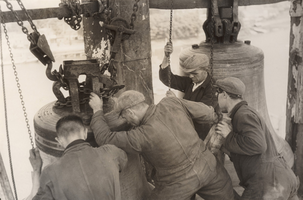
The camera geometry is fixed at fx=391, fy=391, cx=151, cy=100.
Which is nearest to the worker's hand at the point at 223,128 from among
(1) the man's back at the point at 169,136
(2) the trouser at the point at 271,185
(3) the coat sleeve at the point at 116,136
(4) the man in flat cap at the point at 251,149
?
(4) the man in flat cap at the point at 251,149

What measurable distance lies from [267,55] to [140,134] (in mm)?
4879

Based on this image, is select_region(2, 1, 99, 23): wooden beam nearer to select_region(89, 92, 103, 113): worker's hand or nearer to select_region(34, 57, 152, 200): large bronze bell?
select_region(34, 57, 152, 200): large bronze bell

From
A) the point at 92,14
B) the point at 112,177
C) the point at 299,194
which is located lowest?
the point at 299,194

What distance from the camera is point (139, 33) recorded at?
364cm

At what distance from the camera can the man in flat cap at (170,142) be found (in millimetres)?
2896

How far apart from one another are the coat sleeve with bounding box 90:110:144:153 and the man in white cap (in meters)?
0.78

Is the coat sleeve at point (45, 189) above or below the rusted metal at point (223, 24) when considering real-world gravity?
below

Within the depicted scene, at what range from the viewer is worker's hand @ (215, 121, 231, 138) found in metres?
3.22

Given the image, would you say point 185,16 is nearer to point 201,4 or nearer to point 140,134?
point 201,4

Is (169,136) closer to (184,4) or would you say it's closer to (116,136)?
(116,136)

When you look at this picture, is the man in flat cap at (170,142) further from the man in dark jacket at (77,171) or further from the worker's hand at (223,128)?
the man in dark jacket at (77,171)

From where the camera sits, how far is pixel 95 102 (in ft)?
9.73

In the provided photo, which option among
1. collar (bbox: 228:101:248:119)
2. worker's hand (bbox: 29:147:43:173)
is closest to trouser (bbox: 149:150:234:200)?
collar (bbox: 228:101:248:119)

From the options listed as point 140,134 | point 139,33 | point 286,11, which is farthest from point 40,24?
point 286,11
